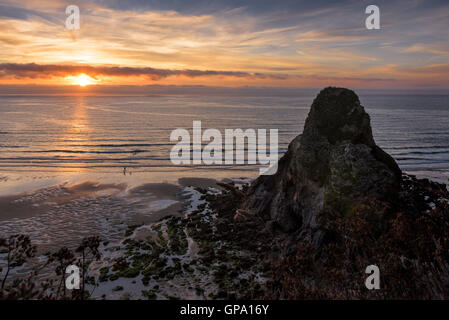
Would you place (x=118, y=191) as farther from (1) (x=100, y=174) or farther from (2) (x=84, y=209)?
(1) (x=100, y=174)

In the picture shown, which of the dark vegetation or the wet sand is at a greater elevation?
the dark vegetation

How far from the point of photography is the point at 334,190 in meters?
14.1

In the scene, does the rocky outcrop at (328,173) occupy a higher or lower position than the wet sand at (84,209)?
higher

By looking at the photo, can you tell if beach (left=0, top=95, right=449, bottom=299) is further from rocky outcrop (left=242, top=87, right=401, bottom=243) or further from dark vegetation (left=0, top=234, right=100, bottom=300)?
rocky outcrop (left=242, top=87, right=401, bottom=243)

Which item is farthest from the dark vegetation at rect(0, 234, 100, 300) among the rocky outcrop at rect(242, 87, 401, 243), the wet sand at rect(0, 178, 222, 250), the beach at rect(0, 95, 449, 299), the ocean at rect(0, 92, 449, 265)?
the rocky outcrop at rect(242, 87, 401, 243)

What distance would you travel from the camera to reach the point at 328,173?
15.5m

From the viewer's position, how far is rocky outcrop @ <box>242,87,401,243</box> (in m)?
13.8

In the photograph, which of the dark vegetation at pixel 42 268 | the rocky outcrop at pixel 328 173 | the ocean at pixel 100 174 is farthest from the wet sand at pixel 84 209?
the rocky outcrop at pixel 328 173

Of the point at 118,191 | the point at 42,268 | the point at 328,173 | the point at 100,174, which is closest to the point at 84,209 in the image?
the point at 118,191

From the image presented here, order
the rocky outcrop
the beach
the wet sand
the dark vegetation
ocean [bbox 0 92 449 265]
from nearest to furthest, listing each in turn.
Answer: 1. the dark vegetation
2. the rocky outcrop
3. the beach
4. the wet sand
5. ocean [bbox 0 92 449 265]

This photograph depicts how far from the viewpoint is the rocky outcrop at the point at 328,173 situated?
45.3ft

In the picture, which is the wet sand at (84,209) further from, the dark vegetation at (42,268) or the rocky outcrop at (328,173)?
the rocky outcrop at (328,173)

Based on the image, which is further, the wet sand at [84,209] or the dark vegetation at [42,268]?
the wet sand at [84,209]
